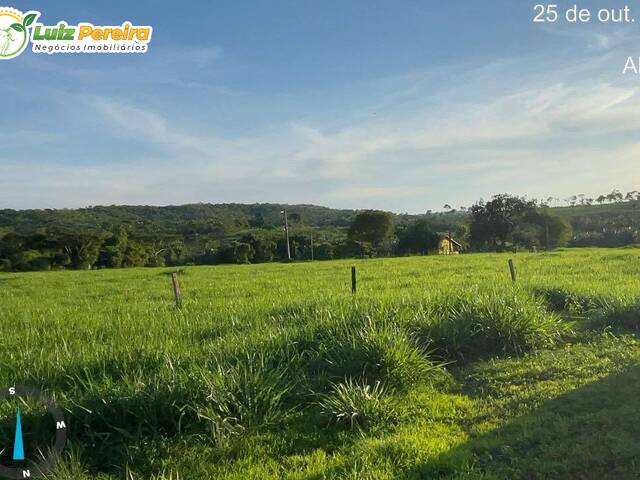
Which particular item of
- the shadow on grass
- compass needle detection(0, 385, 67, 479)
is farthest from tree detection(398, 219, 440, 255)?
compass needle detection(0, 385, 67, 479)

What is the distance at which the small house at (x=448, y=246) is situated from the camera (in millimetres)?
59831

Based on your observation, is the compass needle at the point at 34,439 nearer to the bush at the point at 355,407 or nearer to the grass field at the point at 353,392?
the grass field at the point at 353,392

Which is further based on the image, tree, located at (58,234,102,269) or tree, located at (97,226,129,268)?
tree, located at (97,226,129,268)

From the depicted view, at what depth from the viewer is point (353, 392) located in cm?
480

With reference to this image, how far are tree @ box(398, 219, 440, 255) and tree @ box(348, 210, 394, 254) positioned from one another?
299 centimetres

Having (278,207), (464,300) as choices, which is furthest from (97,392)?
(278,207)

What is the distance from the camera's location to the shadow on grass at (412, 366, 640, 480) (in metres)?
3.61

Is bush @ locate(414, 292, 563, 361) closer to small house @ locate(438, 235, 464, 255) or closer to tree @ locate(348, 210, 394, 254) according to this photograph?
small house @ locate(438, 235, 464, 255)

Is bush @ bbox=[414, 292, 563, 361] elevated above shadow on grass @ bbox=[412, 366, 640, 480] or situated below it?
above

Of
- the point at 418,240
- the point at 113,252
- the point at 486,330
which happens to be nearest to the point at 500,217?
the point at 418,240

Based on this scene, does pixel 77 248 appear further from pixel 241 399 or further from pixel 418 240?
pixel 241 399

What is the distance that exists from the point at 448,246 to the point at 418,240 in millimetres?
5704

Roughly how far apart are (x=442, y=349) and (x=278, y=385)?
2.59 m

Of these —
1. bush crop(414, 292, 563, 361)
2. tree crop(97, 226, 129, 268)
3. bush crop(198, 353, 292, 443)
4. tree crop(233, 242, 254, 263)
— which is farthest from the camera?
tree crop(233, 242, 254, 263)
